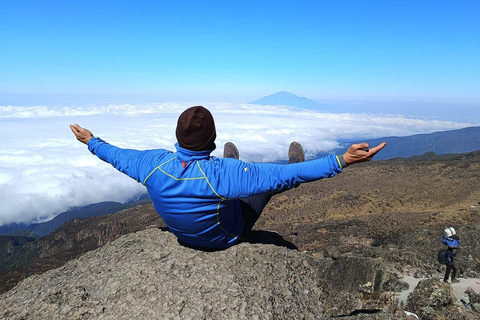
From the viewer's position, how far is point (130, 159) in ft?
13.0

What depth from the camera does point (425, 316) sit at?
512cm

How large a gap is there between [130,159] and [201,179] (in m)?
1.12

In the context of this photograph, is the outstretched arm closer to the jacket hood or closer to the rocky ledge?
the jacket hood

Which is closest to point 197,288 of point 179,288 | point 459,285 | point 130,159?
point 179,288

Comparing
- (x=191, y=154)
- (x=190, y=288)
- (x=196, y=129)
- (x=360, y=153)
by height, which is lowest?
(x=190, y=288)

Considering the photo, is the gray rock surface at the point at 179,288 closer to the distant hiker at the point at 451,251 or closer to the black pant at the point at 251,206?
the black pant at the point at 251,206

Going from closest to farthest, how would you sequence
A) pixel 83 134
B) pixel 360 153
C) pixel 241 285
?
pixel 360 153, pixel 241 285, pixel 83 134

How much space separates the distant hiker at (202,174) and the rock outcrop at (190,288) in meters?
0.61

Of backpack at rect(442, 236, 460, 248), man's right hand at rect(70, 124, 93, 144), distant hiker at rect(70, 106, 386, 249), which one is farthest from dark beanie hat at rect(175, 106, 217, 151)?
backpack at rect(442, 236, 460, 248)

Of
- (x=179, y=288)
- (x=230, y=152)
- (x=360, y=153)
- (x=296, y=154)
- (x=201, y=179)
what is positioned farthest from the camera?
(x=296, y=154)

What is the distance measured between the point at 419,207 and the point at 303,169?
66.4ft

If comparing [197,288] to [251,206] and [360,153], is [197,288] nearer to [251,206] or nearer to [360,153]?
[251,206]

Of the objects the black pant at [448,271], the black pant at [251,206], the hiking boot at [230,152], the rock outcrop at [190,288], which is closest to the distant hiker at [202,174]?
the black pant at [251,206]

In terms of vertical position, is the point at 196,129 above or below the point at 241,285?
above
